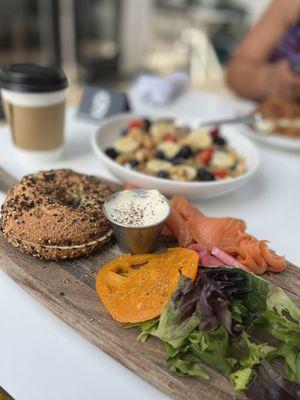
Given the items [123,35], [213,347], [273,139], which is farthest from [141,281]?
[123,35]

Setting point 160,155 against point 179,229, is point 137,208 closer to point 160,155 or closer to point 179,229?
point 179,229

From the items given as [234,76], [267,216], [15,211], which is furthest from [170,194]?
[234,76]

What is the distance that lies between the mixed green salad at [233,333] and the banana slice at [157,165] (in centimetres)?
53

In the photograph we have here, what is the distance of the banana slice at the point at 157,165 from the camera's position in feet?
4.36

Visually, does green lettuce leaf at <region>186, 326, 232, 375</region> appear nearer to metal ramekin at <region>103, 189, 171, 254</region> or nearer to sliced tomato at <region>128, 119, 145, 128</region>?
metal ramekin at <region>103, 189, 171, 254</region>

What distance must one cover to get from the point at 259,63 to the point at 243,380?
76.0 inches

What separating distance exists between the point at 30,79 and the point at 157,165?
44 centimetres

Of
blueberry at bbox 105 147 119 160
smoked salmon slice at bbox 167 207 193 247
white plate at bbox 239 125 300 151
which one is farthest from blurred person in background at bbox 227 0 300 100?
smoked salmon slice at bbox 167 207 193 247

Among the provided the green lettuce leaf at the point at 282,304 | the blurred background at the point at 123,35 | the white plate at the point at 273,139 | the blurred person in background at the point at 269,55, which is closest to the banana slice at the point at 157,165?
the white plate at the point at 273,139

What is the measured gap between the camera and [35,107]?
1.32 meters

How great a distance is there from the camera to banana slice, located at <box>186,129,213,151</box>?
151cm

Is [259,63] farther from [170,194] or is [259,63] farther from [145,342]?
[145,342]

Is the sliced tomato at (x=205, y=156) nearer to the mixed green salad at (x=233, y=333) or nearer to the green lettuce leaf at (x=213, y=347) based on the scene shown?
the mixed green salad at (x=233, y=333)

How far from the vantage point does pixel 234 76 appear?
90.9 inches
